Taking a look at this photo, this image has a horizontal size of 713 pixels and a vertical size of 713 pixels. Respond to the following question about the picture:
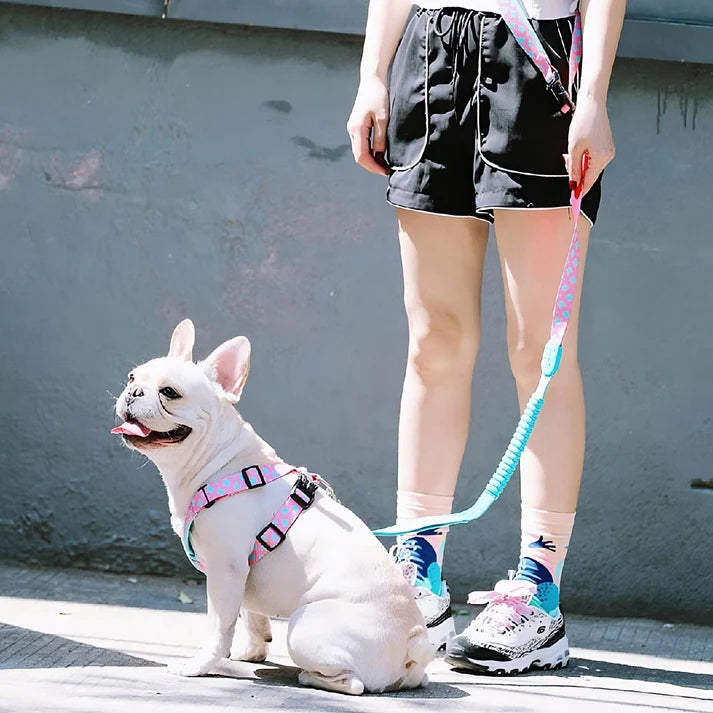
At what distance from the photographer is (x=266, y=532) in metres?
3.10

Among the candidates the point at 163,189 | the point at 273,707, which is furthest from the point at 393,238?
the point at 273,707

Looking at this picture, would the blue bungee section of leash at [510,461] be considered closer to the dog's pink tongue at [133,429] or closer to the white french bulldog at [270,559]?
the white french bulldog at [270,559]

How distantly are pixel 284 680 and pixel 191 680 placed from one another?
23 centimetres

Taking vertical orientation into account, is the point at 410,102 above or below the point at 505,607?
above

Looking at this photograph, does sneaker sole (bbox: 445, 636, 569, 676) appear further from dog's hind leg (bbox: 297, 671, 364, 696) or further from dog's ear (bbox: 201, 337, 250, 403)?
dog's ear (bbox: 201, 337, 250, 403)

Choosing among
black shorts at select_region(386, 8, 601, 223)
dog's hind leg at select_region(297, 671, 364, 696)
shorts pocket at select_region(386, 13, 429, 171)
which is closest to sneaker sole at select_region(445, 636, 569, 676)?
dog's hind leg at select_region(297, 671, 364, 696)

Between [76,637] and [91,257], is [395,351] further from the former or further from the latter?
[76,637]

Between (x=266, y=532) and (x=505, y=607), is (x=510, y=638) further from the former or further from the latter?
(x=266, y=532)

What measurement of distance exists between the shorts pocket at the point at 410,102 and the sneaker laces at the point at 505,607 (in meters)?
1.12

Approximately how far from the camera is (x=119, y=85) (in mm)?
4406

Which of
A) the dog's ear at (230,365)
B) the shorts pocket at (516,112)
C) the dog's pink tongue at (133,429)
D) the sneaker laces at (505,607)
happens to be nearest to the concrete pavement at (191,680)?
the sneaker laces at (505,607)

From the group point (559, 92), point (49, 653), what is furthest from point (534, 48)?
point (49, 653)

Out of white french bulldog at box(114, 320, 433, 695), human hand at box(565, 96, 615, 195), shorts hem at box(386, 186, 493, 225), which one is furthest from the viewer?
shorts hem at box(386, 186, 493, 225)

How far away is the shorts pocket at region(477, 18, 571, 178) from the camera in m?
3.37
